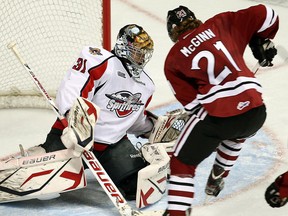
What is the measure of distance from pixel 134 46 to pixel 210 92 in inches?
20.4

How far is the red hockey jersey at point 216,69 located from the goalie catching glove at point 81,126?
0.34m

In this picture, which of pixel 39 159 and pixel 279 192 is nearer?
pixel 279 192

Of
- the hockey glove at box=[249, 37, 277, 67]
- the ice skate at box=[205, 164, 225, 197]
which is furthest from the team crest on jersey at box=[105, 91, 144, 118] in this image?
the hockey glove at box=[249, 37, 277, 67]

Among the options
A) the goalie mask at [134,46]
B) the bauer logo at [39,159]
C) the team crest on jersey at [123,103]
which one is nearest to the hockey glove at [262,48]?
the goalie mask at [134,46]

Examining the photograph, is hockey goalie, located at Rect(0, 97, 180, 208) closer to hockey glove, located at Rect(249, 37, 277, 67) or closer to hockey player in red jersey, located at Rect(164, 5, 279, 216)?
hockey player in red jersey, located at Rect(164, 5, 279, 216)

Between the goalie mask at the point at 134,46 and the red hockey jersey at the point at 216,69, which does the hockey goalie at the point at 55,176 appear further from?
the red hockey jersey at the point at 216,69

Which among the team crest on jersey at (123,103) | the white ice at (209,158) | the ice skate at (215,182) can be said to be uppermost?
the team crest on jersey at (123,103)

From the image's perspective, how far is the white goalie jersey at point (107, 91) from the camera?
2930mm

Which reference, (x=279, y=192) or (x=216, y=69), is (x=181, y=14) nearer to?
(x=216, y=69)

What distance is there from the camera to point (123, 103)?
3.05 metres

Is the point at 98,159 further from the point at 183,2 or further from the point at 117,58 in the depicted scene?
the point at 183,2

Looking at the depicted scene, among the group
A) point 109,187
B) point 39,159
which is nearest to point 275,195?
point 109,187

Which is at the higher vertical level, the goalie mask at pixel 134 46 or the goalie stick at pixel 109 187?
the goalie mask at pixel 134 46

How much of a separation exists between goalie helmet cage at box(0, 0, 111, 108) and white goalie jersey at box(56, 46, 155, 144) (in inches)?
30.2
